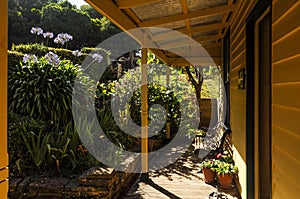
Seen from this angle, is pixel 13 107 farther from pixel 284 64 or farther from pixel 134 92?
pixel 284 64

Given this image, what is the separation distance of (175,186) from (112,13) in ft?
8.55

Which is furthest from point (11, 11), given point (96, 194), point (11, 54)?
point (96, 194)

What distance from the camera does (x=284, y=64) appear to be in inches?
62.9

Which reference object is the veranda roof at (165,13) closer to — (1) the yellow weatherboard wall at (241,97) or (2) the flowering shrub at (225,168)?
(1) the yellow weatherboard wall at (241,97)

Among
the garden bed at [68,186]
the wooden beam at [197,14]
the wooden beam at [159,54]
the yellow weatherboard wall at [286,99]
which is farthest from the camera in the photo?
the wooden beam at [159,54]

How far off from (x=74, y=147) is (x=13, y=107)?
4.38 feet

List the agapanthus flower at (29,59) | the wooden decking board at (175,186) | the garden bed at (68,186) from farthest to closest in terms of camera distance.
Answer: the agapanthus flower at (29,59)
the wooden decking board at (175,186)
the garden bed at (68,186)

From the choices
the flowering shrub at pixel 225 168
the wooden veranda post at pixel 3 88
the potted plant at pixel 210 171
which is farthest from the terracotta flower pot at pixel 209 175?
the wooden veranda post at pixel 3 88

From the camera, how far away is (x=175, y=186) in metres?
4.16

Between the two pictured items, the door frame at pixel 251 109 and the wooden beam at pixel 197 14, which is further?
the wooden beam at pixel 197 14

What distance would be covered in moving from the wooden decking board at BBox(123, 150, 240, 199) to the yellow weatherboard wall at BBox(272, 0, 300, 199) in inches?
83.8

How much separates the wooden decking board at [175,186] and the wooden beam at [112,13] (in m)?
→ 2.19

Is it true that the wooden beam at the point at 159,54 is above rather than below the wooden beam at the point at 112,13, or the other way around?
above

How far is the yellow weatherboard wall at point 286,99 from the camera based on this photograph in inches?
54.6
